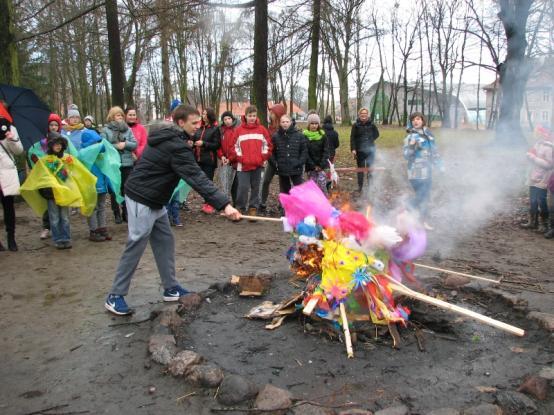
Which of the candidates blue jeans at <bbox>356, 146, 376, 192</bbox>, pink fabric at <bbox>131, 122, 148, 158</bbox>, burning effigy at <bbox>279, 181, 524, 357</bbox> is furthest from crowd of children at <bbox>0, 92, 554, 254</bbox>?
burning effigy at <bbox>279, 181, 524, 357</bbox>

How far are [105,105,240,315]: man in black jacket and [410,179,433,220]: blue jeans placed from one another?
4702 millimetres

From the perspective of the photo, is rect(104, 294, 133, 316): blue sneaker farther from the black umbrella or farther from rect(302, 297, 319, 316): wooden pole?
the black umbrella

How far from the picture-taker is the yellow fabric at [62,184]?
22.4ft

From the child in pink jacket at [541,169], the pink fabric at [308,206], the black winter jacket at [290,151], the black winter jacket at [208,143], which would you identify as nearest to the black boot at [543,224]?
the child in pink jacket at [541,169]

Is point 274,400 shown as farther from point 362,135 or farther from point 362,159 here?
point 362,159

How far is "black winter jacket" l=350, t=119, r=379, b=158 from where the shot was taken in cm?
1095

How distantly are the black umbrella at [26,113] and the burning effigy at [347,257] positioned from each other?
575cm

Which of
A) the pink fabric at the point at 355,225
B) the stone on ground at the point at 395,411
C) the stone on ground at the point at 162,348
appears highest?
the pink fabric at the point at 355,225

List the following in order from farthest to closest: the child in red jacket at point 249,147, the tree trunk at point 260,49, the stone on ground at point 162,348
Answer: the tree trunk at point 260,49, the child in red jacket at point 249,147, the stone on ground at point 162,348

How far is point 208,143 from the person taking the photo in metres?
A: 9.05

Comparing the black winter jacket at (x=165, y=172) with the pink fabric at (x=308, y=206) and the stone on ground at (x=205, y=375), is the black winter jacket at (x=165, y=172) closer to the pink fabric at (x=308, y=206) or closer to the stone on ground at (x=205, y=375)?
the pink fabric at (x=308, y=206)

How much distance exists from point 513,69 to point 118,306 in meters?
9.84

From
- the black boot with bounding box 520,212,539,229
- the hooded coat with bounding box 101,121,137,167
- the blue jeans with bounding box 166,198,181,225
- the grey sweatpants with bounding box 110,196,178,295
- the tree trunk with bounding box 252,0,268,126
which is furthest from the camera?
the tree trunk with bounding box 252,0,268,126

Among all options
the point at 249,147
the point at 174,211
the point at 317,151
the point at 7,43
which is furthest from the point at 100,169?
the point at 7,43
